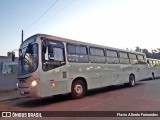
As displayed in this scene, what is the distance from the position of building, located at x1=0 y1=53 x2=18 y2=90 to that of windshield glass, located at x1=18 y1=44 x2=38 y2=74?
32.7ft

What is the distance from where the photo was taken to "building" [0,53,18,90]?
1977 cm

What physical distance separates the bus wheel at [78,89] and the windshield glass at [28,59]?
8.19ft

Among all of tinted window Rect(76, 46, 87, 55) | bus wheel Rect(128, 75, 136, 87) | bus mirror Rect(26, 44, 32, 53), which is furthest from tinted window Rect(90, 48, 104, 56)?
bus wheel Rect(128, 75, 136, 87)

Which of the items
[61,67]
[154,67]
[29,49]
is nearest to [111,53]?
[61,67]

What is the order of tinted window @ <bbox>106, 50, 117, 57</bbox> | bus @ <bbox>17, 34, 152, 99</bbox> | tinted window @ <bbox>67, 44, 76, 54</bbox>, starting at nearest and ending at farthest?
bus @ <bbox>17, 34, 152, 99</bbox>, tinted window @ <bbox>67, 44, 76, 54</bbox>, tinted window @ <bbox>106, 50, 117, 57</bbox>

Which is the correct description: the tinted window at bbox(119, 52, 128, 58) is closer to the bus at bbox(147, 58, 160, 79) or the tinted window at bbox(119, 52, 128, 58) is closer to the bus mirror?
the bus mirror

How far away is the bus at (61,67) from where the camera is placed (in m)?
9.26

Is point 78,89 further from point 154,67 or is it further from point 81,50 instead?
point 154,67

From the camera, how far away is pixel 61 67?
10188 mm

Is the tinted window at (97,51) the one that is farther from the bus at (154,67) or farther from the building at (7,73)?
the bus at (154,67)

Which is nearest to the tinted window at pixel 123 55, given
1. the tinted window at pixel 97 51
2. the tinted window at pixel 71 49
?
the tinted window at pixel 97 51

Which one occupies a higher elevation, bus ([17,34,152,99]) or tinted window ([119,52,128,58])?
tinted window ([119,52,128,58])

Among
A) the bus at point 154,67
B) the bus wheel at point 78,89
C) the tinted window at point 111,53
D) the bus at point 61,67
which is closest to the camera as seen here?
the bus at point 61,67

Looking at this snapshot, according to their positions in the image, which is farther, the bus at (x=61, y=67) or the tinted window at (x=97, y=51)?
the tinted window at (x=97, y=51)
